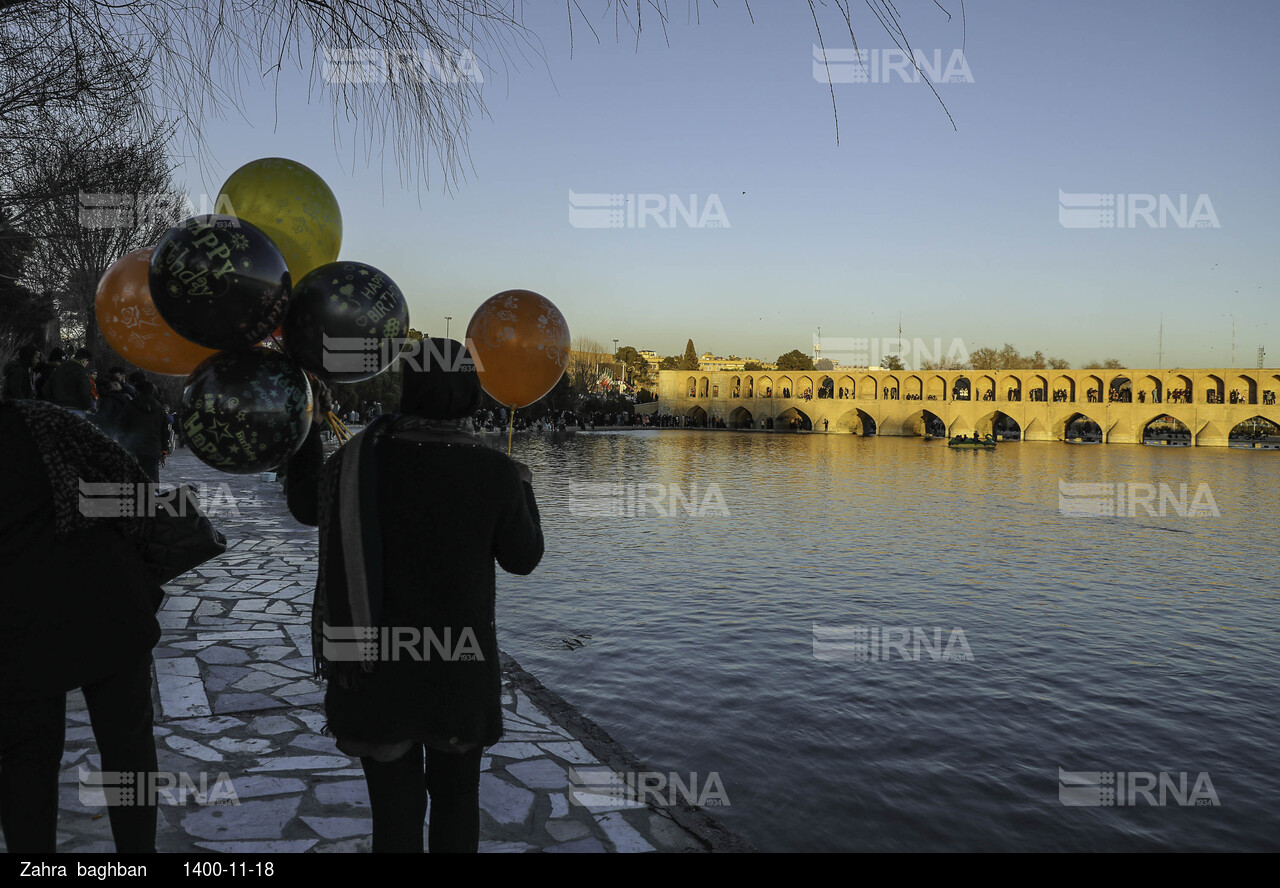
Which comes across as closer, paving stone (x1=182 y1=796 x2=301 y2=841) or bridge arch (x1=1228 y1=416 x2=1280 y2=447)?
paving stone (x1=182 y1=796 x2=301 y2=841)

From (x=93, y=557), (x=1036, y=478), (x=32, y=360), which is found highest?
(x=32, y=360)

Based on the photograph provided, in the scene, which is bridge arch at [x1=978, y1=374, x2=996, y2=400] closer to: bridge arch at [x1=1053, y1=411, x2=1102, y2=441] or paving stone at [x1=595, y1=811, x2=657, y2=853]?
bridge arch at [x1=1053, y1=411, x2=1102, y2=441]

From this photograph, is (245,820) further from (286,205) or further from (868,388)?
(868,388)

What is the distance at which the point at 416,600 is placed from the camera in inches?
82.1

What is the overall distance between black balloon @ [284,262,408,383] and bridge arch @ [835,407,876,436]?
80221mm

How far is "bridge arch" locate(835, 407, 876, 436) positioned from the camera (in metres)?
80.2

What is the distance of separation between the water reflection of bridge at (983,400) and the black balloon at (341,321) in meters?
75.2

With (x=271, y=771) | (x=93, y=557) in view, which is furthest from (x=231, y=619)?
(x=93, y=557)

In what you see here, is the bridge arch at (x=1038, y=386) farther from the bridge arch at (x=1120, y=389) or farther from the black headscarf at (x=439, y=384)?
the black headscarf at (x=439, y=384)

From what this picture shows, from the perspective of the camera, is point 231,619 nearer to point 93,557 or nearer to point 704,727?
point 704,727

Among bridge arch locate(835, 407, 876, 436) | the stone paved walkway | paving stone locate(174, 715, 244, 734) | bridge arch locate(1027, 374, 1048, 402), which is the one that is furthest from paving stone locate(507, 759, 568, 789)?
bridge arch locate(1027, 374, 1048, 402)

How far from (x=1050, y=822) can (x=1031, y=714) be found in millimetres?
1681

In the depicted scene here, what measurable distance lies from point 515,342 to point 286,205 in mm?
946

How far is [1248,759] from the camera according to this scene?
5.54 meters
